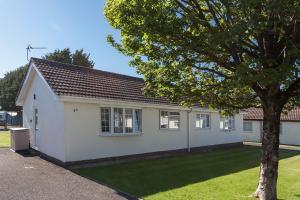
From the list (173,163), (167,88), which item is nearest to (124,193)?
(167,88)

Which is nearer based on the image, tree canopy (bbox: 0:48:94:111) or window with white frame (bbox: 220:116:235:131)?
window with white frame (bbox: 220:116:235:131)

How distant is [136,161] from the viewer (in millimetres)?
18172

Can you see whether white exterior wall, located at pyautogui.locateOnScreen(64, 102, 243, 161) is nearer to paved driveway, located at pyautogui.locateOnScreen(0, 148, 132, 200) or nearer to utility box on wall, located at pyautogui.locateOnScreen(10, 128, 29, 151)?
paved driveway, located at pyautogui.locateOnScreen(0, 148, 132, 200)

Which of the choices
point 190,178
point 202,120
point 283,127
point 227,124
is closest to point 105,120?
point 190,178

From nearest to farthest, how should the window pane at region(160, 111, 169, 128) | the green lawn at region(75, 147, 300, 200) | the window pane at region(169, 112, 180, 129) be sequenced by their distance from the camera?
1. the green lawn at region(75, 147, 300, 200)
2. the window pane at region(160, 111, 169, 128)
3. the window pane at region(169, 112, 180, 129)

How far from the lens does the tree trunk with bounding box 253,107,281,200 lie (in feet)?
32.5

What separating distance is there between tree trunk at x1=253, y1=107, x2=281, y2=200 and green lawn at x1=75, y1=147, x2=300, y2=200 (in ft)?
3.61

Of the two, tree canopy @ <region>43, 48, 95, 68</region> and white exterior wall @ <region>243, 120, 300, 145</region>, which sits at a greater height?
tree canopy @ <region>43, 48, 95, 68</region>

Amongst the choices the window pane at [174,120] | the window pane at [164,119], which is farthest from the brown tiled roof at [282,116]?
the window pane at [164,119]

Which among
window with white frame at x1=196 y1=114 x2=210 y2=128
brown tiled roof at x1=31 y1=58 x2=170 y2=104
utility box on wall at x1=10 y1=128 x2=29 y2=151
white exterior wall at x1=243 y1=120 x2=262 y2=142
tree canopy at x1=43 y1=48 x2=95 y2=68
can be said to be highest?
tree canopy at x1=43 y1=48 x2=95 y2=68

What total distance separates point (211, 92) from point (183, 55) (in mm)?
1982

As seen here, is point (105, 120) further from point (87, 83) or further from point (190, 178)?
point (190, 178)

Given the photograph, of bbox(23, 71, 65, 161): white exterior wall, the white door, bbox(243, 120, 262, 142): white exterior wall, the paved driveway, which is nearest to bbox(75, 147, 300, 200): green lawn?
the paved driveway

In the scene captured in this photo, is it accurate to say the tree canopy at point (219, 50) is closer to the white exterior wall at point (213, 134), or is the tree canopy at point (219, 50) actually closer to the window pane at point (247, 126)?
the white exterior wall at point (213, 134)
